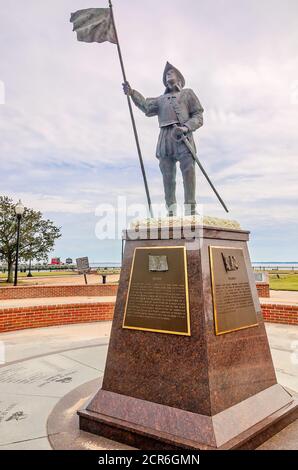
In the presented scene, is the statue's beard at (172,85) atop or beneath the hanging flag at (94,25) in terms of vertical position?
beneath

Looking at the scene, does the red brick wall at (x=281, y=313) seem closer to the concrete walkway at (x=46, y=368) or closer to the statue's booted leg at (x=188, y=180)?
the concrete walkway at (x=46, y=368)

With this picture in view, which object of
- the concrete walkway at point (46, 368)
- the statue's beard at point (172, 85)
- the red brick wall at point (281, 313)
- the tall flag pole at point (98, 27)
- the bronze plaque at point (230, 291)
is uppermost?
the tall flag pole at point (98, 27)

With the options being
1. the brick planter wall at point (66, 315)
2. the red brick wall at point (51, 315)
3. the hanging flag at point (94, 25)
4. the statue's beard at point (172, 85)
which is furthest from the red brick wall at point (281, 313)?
the hanging flag at point (94, 25)

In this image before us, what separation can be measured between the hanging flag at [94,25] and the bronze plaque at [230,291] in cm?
310

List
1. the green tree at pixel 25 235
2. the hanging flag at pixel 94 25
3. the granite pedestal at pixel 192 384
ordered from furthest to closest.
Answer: the green tree at pixel 25 235 < the hanging flag at pixel 94 25 < the granite pedestal at pixel 192 384

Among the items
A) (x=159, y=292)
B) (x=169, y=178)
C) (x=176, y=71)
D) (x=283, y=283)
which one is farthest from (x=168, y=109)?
(x=283, y=283)

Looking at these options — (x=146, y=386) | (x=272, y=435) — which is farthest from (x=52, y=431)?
(x=272, y=435)

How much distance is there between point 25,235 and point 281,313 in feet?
75.6

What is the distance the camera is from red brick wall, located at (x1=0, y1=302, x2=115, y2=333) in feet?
26.8

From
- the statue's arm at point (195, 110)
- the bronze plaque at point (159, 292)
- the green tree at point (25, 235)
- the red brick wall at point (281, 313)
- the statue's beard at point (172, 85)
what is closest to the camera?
the bronze plaque at point (159, 292)

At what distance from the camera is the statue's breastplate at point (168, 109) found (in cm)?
423

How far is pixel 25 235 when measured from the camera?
2789cm

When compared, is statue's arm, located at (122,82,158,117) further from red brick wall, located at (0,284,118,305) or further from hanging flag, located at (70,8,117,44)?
red brick wall, located at (0,284,118,305)
